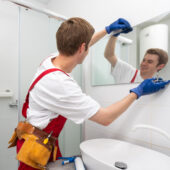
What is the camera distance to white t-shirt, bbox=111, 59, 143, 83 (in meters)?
1.03

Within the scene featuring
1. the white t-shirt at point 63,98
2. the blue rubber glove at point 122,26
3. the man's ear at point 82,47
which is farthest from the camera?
the blue rubber glove at point 122,26

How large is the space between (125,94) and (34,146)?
2.21 feet

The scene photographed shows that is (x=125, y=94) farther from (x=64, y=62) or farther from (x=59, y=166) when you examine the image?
(x=59, y=166)

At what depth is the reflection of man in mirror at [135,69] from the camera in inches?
35.0

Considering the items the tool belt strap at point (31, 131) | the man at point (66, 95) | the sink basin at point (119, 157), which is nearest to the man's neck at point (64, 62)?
the man at point (66, 95)

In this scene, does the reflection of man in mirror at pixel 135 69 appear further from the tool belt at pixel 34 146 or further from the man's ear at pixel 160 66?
the tool belt at pixel 34 146

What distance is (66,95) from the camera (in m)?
0.72

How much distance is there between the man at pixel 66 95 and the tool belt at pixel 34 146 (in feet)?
0.11

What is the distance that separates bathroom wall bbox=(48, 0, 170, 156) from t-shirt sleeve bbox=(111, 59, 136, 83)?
51 millimetres

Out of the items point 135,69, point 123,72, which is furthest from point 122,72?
point 135,69

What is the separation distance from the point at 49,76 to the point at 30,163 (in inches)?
18.1

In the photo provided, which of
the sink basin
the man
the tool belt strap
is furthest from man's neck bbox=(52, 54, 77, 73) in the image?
the sink basin

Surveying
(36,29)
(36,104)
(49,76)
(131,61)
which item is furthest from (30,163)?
(36,29)

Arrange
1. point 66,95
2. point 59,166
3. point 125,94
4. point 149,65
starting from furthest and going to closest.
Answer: point 125,94 < point 149,65 < point 59,166 < point 66,95
